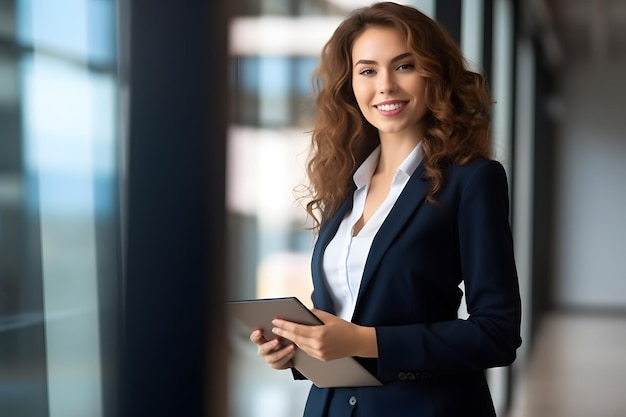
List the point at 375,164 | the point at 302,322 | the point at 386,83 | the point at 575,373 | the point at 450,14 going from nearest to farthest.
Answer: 1. the point at 302,322
2. the point at 386,83
3. the point at 375,164
4. the point at 450,14
5. the point at 575,373

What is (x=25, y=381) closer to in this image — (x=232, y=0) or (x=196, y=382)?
(x=196, y=382)

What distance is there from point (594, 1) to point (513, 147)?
323 cm

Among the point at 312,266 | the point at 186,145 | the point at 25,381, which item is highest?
the point at 186,145

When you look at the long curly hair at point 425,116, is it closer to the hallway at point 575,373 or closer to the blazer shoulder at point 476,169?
the blazer shoulder at point 476,169

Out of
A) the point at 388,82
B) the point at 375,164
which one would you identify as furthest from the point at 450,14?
the point at 388,82

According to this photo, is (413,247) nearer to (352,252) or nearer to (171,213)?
(352,252)

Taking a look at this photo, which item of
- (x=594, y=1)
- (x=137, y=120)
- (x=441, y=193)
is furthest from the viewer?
(x=594, y=1)

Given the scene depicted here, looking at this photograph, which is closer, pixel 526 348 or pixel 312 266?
pixel 312 266

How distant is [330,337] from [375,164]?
440mm

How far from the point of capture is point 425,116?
70.2 inches

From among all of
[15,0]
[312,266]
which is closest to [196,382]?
[312,266]

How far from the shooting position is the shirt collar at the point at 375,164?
174cm

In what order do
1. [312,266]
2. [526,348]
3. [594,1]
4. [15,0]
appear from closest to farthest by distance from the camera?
[15,0], [312,266], [526,348], [594,1]

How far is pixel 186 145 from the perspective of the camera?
1321mm
